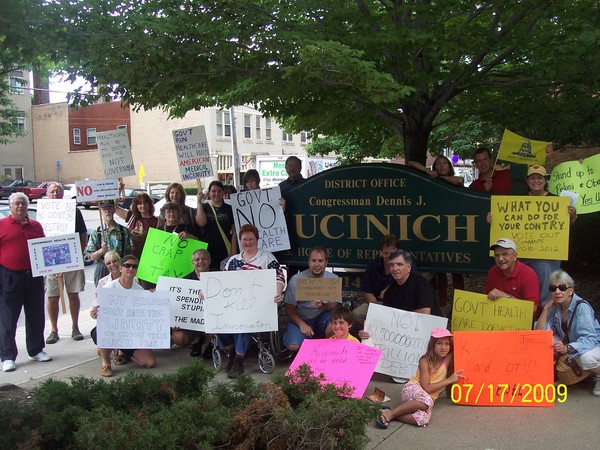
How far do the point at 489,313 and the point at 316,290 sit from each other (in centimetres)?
154

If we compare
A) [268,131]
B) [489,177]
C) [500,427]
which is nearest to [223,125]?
[268,131]

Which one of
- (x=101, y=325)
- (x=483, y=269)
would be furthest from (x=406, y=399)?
(x=101, y=325)

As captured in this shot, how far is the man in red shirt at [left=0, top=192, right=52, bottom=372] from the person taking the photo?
252 inches

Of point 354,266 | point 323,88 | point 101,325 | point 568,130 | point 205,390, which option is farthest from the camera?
point 568,130

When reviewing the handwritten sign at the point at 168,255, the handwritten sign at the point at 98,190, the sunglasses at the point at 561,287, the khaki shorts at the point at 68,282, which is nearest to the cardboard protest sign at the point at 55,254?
the khaki shorts at the point at 68,282

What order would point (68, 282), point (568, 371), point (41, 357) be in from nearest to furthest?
point (568, 371) < point (41, 357) < point (68, 282)

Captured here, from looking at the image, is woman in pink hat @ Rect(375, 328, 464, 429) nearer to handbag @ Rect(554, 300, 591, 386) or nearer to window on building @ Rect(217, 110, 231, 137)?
handbag @ Rect(554, 300, 591, 386)

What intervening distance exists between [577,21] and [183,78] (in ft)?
13.0

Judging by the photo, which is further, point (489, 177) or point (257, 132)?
point (257, 132)

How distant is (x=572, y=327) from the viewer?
507cm

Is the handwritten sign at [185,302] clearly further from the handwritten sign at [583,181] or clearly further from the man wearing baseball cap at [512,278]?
the handwritten sign at [583,181]

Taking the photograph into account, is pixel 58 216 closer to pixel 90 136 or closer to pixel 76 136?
pixel 90 136

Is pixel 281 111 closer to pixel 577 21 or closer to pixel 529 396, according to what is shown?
pixel 577 21

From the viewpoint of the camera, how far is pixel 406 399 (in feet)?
15.4
